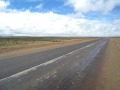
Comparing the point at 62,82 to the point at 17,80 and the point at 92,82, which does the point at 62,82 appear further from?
the point at 17,80

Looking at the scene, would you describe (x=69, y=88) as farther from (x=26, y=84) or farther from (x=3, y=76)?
(x=3, y=76)

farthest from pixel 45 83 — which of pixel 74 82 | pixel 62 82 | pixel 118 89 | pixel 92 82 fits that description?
pixel 118 89

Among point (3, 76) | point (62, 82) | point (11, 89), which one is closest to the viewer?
point (11, 89)

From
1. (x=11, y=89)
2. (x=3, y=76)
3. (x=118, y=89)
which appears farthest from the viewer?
(x=3, y=76)

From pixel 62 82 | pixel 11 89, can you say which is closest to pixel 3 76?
pixel 11 89

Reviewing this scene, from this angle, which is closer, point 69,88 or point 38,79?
point 69,88

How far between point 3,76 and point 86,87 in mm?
3533

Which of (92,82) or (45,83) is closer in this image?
(45,83)

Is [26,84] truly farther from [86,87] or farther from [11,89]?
[86,87]

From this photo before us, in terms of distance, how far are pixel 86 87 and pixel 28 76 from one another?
8.79ft

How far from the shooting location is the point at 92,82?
762 cm

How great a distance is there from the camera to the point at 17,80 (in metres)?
7.38

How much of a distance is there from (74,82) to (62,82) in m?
0.47

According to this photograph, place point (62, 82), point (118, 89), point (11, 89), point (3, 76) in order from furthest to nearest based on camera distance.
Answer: point (3, 76), point (62, 82), point (118, 89), point (11, 89)
